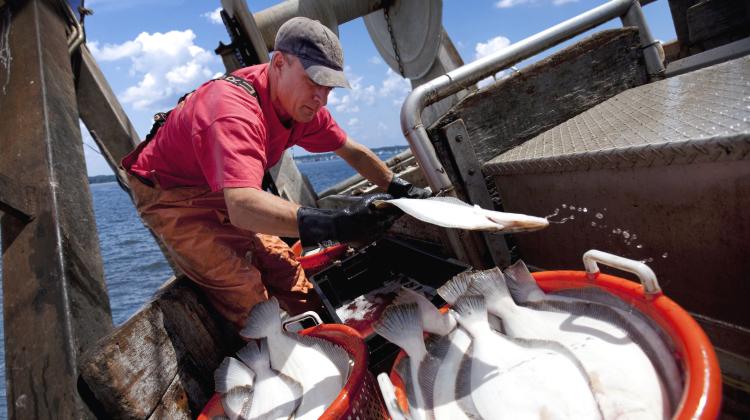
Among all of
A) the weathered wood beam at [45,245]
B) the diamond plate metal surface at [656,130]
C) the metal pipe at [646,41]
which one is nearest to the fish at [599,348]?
the diamond plate metal surface at [656,130]

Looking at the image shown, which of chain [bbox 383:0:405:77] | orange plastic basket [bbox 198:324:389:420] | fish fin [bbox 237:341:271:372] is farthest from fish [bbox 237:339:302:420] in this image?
chain [bbox 383:0:405:77]

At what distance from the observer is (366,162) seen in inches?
122

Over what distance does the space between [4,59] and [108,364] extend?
2351 millimetres


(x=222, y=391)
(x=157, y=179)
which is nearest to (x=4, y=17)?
(x=157, y=179)

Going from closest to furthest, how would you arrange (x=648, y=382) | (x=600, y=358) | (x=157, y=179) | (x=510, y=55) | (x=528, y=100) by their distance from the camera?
(x=648, y=382) → (x=600, y=358) → (x=157, y=179) → (x=510, y=55) → (x=528, y=100)

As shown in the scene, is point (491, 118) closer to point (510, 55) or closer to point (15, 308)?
point (510, 55)

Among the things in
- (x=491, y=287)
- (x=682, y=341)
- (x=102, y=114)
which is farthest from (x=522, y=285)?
(x=102, y=114)

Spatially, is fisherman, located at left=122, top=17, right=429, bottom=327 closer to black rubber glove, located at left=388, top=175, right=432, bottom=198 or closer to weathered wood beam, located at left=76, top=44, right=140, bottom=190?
black rubber glove, located at left=388, top=175, right=432, bottom=198

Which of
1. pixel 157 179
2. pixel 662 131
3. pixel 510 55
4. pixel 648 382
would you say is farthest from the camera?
pixel 510 55

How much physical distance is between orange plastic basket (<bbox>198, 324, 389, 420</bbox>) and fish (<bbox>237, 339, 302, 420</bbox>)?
169 mm

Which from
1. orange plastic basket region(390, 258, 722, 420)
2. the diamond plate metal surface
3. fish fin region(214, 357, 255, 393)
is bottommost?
orange plastic basket region(390, 258, 722, 420)

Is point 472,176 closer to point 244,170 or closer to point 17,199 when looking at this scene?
point 244,170

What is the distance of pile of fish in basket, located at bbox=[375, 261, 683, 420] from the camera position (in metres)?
1.13

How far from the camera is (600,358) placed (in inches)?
49.1
